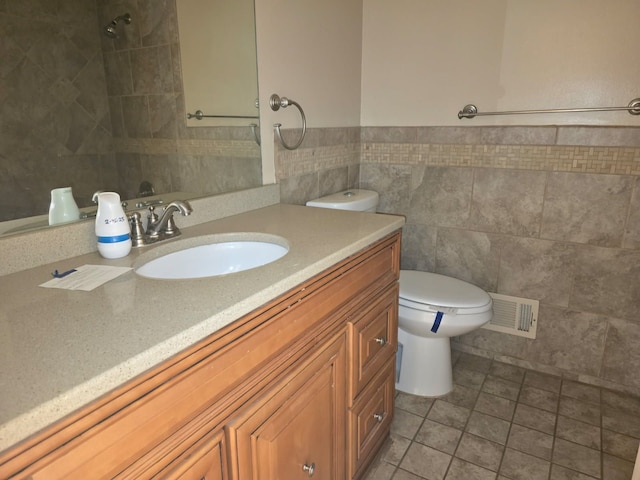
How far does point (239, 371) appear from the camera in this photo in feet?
2.69

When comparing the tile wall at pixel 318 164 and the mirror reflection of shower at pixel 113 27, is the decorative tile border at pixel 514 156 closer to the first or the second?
the tile wall at pixel 318 164

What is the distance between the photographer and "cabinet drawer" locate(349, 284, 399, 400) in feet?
4.14

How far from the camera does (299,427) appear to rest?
1.02 m

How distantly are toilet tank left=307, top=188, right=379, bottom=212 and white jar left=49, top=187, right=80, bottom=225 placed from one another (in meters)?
0.96

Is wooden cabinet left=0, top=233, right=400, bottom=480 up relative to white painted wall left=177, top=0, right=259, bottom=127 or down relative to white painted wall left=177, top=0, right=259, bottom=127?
down

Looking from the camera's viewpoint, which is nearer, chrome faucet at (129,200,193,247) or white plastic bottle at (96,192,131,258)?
white plastic bottle at (96,192,131,258)

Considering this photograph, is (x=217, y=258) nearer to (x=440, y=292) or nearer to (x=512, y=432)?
(x=440, y=292)

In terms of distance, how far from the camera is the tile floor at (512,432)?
1541 millimetres

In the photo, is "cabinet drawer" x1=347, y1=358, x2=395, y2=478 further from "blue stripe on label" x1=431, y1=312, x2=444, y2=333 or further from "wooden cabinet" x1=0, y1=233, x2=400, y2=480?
"blue stripe on label" x1=431, y1=312, x2=444, y2=333

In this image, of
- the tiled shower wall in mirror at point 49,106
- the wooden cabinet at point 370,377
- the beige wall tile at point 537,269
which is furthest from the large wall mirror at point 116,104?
the beige wall tile at point 537,269

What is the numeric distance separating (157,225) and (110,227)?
0.19m

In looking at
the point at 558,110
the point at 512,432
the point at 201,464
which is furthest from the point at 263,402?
the point at 558,110

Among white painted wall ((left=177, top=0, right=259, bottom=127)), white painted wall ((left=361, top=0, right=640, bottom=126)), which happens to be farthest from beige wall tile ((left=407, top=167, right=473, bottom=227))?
white painted wall ((left=177, top=0, right=259, bottom=127))

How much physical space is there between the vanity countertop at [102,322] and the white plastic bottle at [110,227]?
27 millimetres
